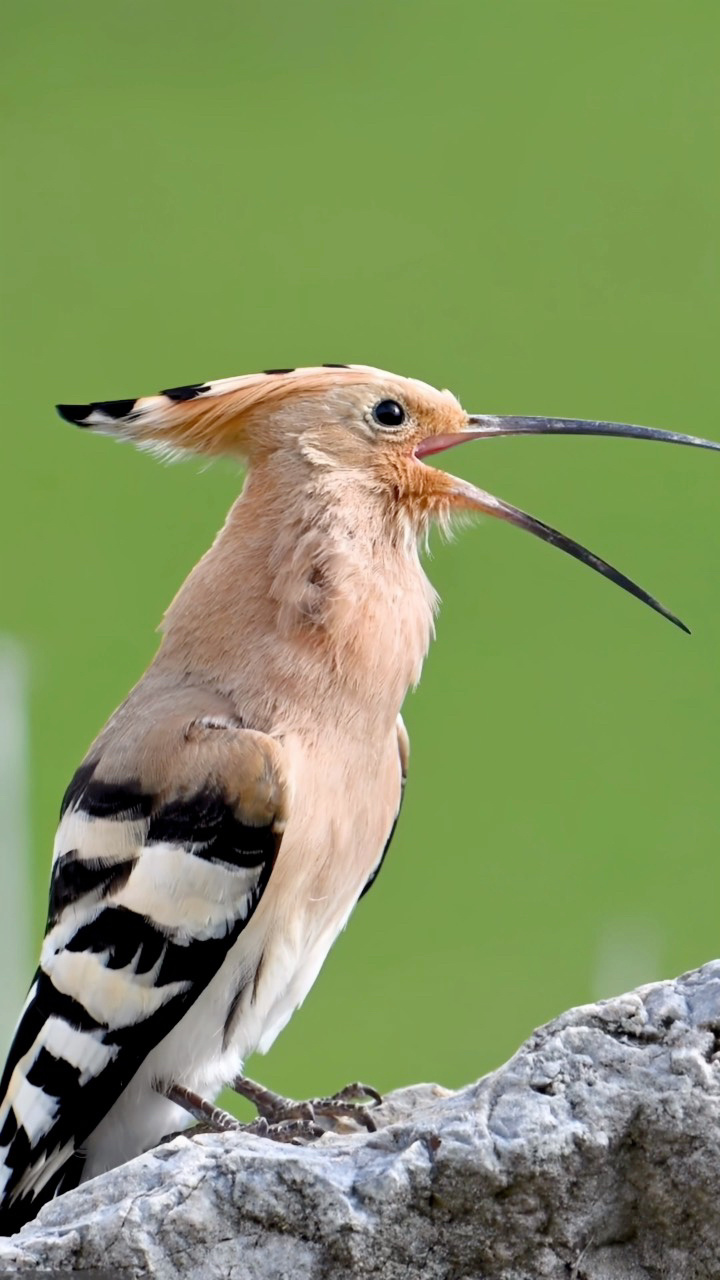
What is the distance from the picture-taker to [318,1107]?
990 millimetres

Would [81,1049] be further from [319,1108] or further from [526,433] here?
[526,433]

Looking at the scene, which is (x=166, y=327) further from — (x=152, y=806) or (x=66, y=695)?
(x=152, y=806)

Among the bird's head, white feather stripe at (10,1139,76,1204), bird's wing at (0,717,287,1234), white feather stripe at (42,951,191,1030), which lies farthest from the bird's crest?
white feather stripe at (10,1139,76,1204)

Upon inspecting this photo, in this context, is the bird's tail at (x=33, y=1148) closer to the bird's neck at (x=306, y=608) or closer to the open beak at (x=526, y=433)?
the bird's neck at (x=306, y=608)

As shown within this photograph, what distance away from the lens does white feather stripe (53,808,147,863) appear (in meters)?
1.00

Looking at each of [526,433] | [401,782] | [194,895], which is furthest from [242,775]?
[526,433]

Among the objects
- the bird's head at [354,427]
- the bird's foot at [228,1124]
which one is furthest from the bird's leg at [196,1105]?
the bird's head at [354,427]

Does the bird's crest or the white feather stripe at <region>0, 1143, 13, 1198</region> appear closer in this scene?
the white feather stripe at <region>0, 1143, 13, 1198</region>

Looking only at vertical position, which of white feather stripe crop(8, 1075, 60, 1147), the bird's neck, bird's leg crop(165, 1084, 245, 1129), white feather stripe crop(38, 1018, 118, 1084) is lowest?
white feather stripe crop(8, 1075, 60, 1147)

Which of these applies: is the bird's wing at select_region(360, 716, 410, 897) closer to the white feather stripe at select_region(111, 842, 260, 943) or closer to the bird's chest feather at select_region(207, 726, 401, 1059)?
the bird's chest feather at select_region(207, 726, 401, 1059)

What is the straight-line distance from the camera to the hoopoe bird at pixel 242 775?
975mm

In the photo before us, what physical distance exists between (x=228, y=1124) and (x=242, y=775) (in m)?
0.20

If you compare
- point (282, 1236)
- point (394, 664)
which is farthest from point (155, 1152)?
point (394, 664)

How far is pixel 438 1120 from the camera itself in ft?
2.39
